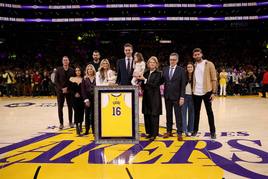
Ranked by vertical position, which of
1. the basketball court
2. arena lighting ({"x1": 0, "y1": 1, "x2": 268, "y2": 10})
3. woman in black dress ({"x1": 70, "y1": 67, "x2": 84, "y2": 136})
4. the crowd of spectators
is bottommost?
the basketball court

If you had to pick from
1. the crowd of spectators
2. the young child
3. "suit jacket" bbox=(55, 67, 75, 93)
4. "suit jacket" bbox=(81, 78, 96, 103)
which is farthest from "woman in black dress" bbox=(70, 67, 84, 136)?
the crowd of spectators

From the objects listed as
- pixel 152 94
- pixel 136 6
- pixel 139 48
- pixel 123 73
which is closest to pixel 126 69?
pixel 123 73

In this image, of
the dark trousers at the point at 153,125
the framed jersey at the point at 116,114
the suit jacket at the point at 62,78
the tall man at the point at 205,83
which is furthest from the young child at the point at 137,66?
the suit jacket at the point at 62,78

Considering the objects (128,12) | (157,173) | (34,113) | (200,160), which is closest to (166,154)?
(200,160)

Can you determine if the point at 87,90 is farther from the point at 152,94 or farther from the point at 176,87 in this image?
the point at 176,87

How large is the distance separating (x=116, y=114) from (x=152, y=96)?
2.64ft

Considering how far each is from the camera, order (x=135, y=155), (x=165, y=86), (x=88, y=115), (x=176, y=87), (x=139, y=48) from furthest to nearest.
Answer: (x=139, y=48), (x=88, y=115), (x=165, y=86), (x=176, y=87), (x=135, y=155)

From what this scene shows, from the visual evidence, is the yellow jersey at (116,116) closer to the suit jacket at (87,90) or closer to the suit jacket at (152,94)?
the suit jacket at (152,94)

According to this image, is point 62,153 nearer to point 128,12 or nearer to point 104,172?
point 104,172

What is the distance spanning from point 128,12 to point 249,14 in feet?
35.9

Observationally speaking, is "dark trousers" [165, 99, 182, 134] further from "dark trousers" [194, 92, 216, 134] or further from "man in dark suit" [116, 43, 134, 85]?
"man in dark suit" [116, 43, 134, 85]

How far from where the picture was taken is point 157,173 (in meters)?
4.32

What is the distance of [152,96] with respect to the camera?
21.4ft

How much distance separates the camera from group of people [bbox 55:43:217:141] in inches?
255
